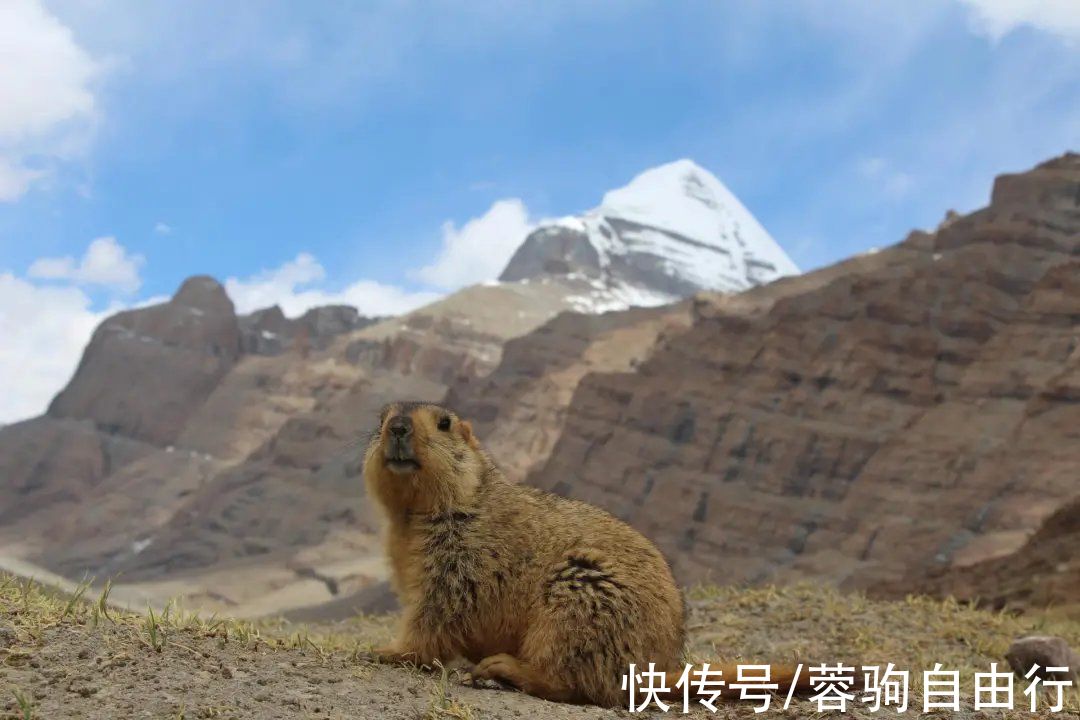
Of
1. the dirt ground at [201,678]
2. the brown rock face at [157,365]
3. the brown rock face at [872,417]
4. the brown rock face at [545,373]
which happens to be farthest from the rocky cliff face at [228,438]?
the dirt ground at [201,678]

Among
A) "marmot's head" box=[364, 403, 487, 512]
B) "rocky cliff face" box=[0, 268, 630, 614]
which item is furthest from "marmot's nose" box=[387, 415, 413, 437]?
"rocky cliff face" box=[0, 268, 630, 614]

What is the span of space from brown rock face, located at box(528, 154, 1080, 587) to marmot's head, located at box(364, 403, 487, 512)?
127 feet

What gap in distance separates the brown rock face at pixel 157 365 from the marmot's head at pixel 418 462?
12150cm

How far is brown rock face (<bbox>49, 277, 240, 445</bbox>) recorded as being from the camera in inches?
4774

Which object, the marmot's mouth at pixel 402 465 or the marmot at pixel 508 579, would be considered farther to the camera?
the marmot's mouth at pixel 402 465

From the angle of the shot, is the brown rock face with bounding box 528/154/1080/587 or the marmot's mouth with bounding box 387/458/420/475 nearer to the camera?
the marmot's mouth with bounding box 387/458/420/475

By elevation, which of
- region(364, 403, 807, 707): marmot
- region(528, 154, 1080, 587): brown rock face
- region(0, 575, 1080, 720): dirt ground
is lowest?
region(0, 575, 1080, 720): dirt ground

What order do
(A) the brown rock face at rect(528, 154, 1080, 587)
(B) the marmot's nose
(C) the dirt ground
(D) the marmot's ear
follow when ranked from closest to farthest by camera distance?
(C) the dirt ground
(B) the marmot's nose
(D) the marmot's ear
(A) the brown rock face at rect(528, 154, 1080, 587)

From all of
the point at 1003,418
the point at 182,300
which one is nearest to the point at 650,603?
the point at 1003,418

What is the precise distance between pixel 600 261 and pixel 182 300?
61.5 meters

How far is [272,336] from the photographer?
5261 inches

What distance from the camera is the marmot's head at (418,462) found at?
18.5 feet

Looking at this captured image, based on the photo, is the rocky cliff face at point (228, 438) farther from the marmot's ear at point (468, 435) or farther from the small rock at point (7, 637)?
the small rock at point (7, 637)

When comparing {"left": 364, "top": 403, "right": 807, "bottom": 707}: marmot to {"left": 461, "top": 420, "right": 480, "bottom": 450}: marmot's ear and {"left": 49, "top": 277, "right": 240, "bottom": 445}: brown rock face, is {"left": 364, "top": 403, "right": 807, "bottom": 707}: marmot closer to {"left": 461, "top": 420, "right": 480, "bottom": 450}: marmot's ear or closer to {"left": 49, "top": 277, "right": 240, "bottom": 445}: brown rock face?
{"left": 461, "top": 420, "right": 480, "bottom": 450}: marmot's ear
